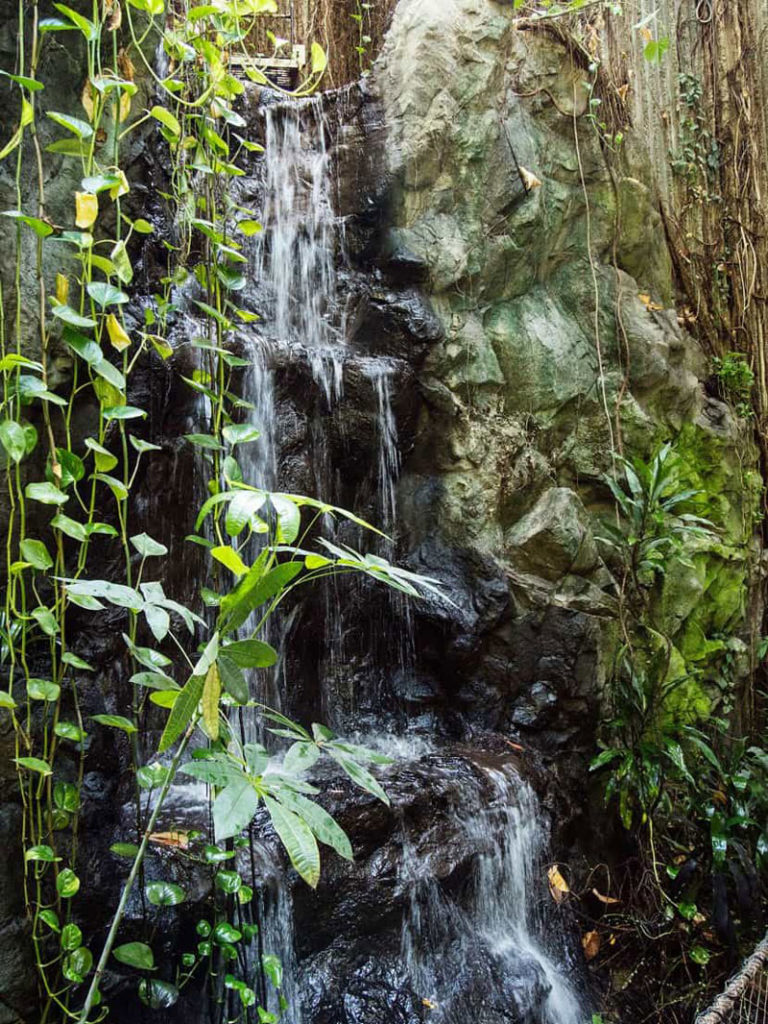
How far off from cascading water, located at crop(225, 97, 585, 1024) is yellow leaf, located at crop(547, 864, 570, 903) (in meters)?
0.07

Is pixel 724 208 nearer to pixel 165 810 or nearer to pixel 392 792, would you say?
pixel 392 792

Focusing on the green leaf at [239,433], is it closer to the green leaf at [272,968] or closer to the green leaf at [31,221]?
the green leaf at [31,221]

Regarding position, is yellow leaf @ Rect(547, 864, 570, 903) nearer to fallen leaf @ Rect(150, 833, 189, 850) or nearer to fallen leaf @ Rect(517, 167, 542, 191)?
fallen leaf @ Rect(150, 833, 189, 850)

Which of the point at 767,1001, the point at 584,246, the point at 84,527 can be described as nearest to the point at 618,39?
the point at 584,246

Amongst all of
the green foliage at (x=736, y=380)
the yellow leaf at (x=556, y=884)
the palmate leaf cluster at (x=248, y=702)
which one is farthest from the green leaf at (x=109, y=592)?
the green foliage at (x=736, y=380)

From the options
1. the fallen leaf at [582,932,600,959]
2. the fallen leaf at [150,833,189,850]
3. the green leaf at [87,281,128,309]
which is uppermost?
the green leaf at [87,281,128,309]

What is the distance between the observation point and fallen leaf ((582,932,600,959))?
277 centimetres

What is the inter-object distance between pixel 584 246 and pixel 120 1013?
153 inches

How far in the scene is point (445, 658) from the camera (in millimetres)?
3467

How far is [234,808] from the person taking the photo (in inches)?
42.4

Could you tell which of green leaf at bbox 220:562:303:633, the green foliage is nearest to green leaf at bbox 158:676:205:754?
green leaf at bbox 220:562:303:633

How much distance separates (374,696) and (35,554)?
210 cm

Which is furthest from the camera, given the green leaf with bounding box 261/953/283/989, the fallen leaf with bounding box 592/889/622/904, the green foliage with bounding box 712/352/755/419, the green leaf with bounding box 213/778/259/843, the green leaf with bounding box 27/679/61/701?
the green foliage with bounding box 712/352/755/419

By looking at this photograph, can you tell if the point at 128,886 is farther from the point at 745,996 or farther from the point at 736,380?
the point at 736,380
